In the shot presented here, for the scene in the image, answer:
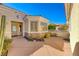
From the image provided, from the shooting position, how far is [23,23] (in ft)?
12.4

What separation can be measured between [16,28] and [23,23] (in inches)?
8.1

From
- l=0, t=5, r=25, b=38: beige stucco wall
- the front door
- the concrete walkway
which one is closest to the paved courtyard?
the concrete walkway

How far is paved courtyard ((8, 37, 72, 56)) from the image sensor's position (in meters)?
3.59

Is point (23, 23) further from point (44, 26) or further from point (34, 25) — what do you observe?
point (44, 26)

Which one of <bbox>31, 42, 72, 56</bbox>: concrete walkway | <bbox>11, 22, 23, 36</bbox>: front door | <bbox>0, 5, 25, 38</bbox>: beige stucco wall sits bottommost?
<bbox>31, 42, 72, 56</bbox>: concrete walkway

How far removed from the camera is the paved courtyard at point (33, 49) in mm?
3588

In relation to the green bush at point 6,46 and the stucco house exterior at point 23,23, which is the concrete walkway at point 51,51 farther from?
the green bush at point 6,46

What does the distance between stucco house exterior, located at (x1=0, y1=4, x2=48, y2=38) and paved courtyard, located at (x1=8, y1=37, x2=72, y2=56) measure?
0.69ft

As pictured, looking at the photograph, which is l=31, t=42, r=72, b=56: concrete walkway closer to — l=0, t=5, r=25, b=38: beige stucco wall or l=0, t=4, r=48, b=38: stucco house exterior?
l=0, t=4, r=48, b=38: stucco house exterior

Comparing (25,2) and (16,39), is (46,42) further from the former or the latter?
(25,2)

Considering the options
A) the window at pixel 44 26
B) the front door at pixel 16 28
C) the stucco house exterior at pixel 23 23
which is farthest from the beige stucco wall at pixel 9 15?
the window at pixel 44 26

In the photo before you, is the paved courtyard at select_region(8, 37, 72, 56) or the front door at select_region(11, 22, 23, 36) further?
the front door at select_region(11, 22, 23, 36)

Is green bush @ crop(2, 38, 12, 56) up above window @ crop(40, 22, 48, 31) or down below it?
below

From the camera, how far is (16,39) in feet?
12.2
